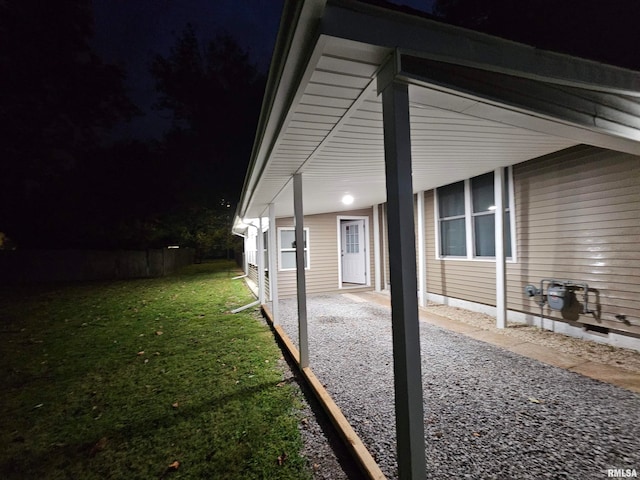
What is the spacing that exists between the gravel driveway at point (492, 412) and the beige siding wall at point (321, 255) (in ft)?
14.1

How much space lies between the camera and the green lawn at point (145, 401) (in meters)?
2.20

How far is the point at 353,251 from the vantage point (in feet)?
30.6

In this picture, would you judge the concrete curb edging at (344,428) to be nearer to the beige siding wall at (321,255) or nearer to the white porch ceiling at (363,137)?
the white porch ceiling at (363,137)

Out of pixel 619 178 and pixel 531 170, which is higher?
pixel 531 170

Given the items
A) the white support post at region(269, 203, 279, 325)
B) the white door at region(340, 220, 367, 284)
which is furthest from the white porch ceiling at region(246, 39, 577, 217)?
the white door at region(340, 220, 367, 284)

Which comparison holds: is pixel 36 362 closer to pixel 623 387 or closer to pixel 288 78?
pixel 288 78

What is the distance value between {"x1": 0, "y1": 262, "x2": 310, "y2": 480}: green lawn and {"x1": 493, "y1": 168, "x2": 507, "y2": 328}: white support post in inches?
143

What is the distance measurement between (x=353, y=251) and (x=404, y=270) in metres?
7.84

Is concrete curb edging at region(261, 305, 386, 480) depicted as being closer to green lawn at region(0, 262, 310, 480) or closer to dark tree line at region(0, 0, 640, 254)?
green lawn at region(0, 262, 310, 480)

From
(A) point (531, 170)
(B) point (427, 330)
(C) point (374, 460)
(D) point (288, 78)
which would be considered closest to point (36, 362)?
(C) point (374, 460)

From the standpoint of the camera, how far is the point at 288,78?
5.71 ft

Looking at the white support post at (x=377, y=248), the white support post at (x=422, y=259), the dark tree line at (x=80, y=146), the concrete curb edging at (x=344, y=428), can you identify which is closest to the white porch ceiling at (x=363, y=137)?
the white support post at (x=422, y=259)

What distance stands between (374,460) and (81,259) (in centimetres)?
1533

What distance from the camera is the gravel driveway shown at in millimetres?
2018
